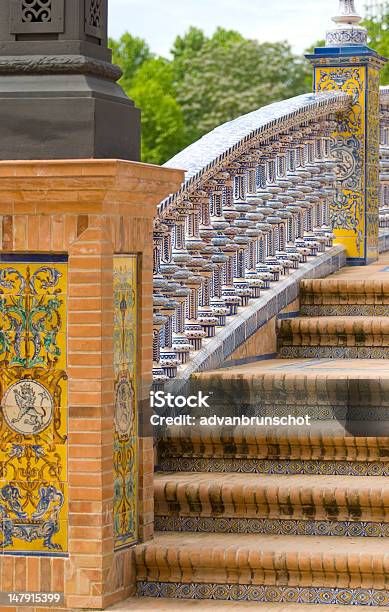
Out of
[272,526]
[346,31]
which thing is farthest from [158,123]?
[272,526]

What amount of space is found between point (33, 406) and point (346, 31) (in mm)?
5684

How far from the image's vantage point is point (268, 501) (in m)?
7.64

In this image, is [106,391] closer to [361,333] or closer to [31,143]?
[31,143]

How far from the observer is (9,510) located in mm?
7012

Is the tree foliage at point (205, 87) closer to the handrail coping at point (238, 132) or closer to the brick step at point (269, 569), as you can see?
the handrail coping at point (238, 132)

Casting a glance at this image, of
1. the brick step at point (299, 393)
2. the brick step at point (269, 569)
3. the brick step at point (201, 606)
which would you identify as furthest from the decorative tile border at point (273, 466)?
the brick step at point (201, 606)

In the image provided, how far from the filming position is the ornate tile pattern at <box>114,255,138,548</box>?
7148mm

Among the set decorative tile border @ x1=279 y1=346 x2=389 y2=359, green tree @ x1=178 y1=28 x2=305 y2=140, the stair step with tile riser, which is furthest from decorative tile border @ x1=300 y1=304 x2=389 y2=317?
green tree @ x1=178 y1=28 x2=305 y2=140

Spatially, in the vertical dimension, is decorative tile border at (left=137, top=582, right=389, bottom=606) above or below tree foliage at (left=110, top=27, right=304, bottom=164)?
below

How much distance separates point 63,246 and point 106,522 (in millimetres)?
1096

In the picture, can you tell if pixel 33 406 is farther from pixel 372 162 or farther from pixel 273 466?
pixel 372 162

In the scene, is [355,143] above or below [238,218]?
above

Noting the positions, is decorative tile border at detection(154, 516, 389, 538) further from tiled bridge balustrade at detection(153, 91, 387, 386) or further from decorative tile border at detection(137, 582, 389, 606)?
tiled bridge balustrade at detection(153, 91, 387, 386)

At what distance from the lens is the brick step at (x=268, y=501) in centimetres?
753
